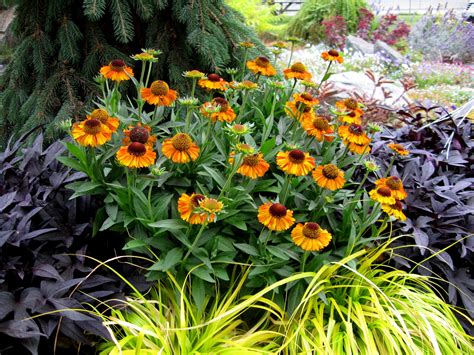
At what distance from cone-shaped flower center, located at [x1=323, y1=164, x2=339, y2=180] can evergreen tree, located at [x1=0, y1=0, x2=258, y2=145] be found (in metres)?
1.05

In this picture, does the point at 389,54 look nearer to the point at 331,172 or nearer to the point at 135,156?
the point at 331,172

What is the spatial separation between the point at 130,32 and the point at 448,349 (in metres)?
1.85

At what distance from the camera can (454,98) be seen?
15.0 feet

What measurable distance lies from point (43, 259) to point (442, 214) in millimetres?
1495

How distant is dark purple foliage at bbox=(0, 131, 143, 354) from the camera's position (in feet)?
4.09

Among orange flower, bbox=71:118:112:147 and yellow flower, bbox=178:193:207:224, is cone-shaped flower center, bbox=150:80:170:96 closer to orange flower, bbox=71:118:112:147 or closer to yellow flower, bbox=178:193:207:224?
orange flower, bbox=71:118:112:147

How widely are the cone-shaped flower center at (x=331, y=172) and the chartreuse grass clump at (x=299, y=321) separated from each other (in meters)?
0.27

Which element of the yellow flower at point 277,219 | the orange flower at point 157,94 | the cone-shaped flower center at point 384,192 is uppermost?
the orange flower at point 157,94

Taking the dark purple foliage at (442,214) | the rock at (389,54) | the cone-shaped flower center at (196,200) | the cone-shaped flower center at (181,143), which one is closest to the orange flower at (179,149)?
the cone-shaped flower center at (181,143)

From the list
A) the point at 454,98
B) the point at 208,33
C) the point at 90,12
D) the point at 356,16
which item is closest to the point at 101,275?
the point at 90,12

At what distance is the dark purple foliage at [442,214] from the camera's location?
172 cm

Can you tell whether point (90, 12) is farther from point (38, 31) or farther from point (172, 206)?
point (172, 206)

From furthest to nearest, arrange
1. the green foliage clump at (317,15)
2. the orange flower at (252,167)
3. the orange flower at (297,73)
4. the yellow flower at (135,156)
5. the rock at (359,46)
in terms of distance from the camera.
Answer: the green foliage clump at (317,15) < the rock at (359,46) < the orange flower at (297,73) < the orange flower at (252,167) < the yellow flower at (135,156)

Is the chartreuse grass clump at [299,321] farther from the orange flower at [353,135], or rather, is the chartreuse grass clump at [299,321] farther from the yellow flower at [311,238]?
the orange flower at [353,135]
